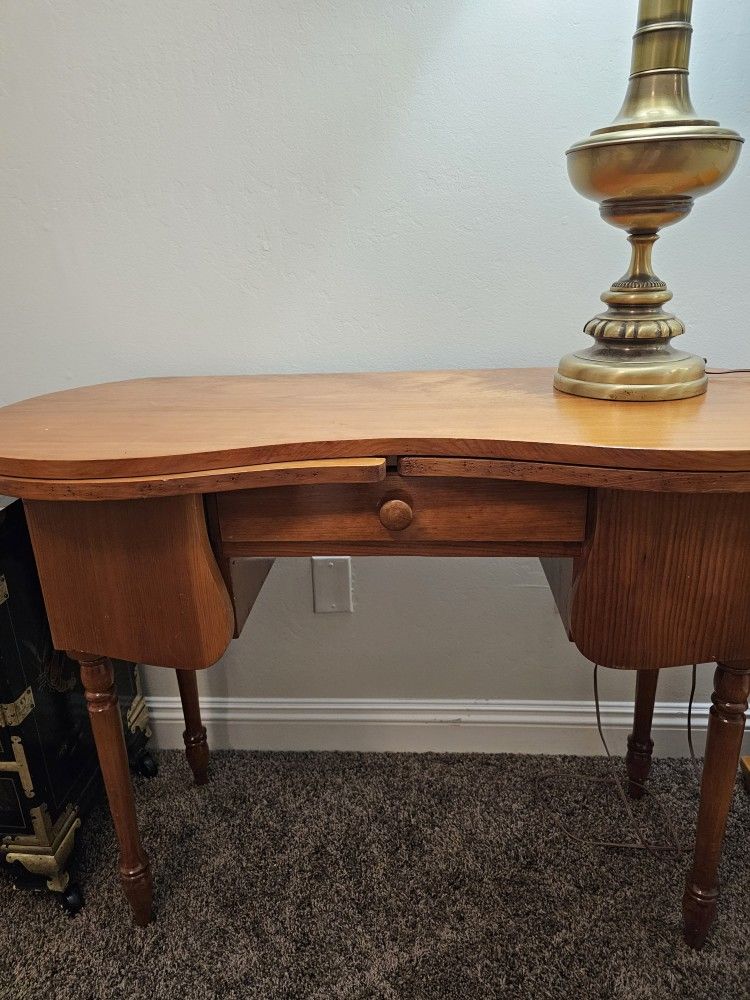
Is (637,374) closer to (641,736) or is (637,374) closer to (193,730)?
(641,736)

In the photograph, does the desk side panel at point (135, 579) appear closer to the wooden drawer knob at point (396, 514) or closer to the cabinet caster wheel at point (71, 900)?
the wooden drawer knob at point (396, 514)

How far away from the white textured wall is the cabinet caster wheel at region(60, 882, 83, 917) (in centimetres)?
82

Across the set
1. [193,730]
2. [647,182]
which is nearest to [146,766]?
[193,730]

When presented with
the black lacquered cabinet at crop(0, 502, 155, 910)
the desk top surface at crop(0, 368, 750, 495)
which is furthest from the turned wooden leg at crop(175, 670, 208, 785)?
the desk top surface at crop(0, 368, 750, 495)

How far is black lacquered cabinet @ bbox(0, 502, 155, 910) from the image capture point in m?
0.98

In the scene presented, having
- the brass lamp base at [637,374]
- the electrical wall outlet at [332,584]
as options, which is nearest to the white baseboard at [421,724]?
the electrical wall outlet at [332,584]

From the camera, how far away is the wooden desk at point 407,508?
69cm

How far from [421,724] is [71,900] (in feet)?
2.12

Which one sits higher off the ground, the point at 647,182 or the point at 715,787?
the point at 647,182

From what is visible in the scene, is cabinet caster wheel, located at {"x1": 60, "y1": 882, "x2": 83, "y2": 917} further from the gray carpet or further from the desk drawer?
the desk drawer

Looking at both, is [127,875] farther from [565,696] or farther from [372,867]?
[565,696]

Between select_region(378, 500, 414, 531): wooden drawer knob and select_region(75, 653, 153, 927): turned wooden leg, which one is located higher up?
select_region(378, 500, 414, 531): wooden drawer knob

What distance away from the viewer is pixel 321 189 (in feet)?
3.57

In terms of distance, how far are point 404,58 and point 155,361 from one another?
615 millimetres
